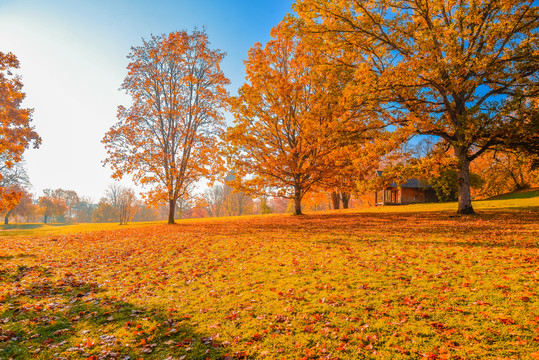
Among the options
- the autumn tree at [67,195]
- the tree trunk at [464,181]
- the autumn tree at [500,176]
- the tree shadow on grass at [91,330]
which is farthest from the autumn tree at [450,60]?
the autumn tree at [67,195]

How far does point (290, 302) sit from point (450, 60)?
48.4ft

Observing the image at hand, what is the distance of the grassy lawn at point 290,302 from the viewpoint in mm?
4125

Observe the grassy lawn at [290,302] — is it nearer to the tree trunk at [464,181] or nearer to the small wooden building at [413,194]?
the tree trunk at [464,181]

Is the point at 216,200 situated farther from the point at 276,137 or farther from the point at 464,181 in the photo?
the point at 464,181

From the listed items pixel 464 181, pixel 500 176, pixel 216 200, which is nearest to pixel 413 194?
pixel 500 176

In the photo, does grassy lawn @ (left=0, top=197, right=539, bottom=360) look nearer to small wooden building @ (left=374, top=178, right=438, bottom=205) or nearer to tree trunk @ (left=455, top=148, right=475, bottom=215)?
tree trunk @ (left=455, top=148, right=475, bottom=215)

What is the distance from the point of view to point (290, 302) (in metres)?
5.75

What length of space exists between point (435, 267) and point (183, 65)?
26.5m

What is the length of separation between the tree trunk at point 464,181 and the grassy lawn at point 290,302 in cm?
542

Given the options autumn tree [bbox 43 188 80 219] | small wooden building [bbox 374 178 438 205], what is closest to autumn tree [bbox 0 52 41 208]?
small wooden building [bbox 374 178 438 205]

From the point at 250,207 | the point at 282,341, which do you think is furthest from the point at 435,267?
the point at 250,207

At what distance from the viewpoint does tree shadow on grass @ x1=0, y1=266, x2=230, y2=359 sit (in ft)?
14.5

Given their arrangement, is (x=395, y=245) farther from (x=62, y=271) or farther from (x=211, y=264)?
(x=62, y=271)

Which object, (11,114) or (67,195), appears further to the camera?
(67,195)
